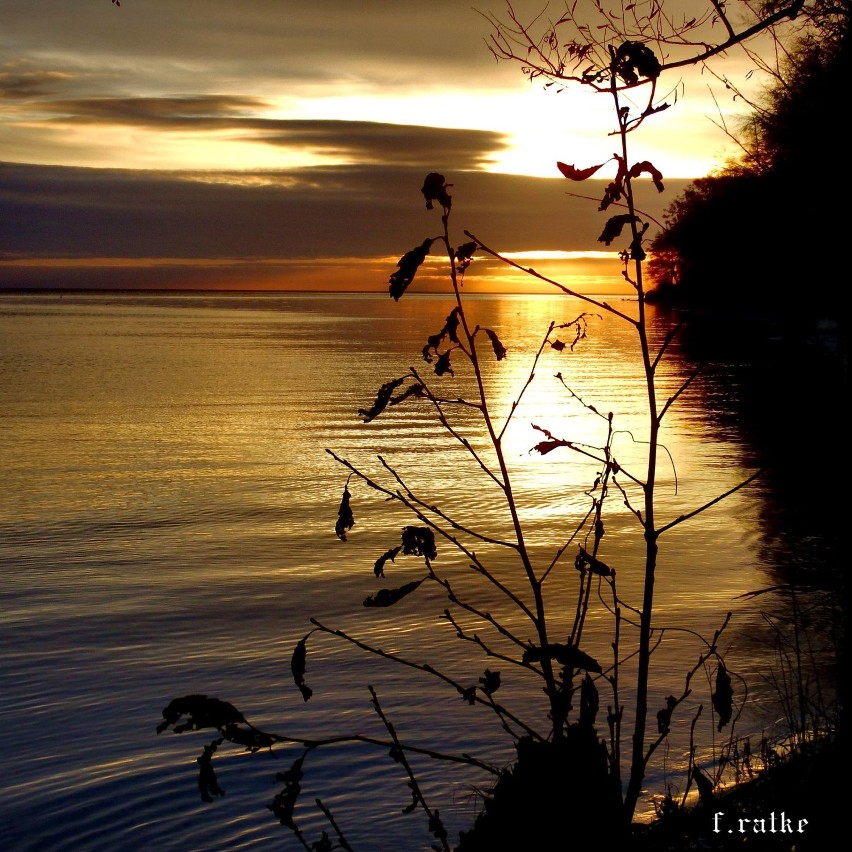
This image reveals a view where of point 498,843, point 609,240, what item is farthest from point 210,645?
point 609,240

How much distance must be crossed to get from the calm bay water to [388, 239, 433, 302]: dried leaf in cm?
83

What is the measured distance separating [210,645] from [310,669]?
0.97 metres

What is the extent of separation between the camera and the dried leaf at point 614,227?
2.74 metres

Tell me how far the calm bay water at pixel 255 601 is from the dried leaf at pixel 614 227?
609 mm

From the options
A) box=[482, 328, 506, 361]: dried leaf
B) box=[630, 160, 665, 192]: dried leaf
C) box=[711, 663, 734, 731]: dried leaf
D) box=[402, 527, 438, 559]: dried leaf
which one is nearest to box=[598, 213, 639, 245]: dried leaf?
box=[630, 160, 665, 192]: dried leaf

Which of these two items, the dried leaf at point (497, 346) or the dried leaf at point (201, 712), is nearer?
the dried leaf at point (201, 712)

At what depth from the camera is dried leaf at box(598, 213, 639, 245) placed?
2738 millimetres

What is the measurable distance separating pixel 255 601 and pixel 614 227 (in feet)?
24.8

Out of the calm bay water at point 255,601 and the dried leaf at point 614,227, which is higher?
the dried leaf at point 614,227

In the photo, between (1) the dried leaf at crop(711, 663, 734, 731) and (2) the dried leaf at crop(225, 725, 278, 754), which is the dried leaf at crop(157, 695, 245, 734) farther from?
(1) the dried leaf at crop(711, 663, 734, 731)

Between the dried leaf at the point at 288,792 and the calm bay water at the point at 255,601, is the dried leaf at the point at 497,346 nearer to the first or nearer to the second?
the calm bay water at the point at 255,601

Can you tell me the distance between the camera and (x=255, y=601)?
32.0 feet

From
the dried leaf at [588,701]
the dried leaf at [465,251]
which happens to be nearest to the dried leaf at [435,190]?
the dried leaf at [465,251]

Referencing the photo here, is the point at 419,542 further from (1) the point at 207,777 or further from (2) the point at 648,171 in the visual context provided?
(2) the point at 648,171
